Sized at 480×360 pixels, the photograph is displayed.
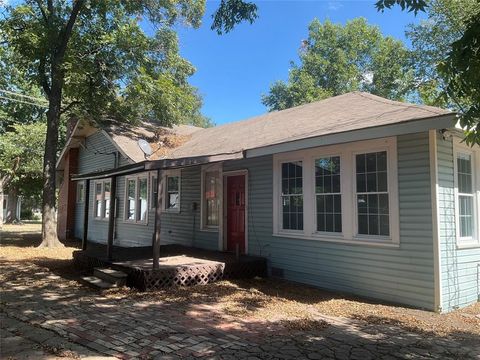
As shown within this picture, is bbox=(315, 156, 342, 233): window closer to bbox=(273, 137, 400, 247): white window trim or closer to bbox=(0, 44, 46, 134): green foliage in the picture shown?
bbox=(273, 137, 400, 247): white window trim

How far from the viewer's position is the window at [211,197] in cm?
1163

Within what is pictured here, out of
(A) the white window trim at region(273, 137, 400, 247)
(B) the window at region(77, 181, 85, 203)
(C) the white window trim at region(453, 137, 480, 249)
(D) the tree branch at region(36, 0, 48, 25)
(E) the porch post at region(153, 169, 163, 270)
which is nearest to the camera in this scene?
(C) the white window trim at region(453, 137, 480, 249)

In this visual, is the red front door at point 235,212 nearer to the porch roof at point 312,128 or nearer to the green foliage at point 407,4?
the porch roof at point 312,128

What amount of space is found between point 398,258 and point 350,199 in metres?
1.47

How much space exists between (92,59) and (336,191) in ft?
39.1

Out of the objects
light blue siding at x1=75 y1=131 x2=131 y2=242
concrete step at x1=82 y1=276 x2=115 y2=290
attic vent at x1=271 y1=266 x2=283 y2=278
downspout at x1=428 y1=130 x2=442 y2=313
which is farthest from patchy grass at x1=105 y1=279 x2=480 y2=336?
light blue siding at x1=75 y1=131 x2=131 y2=242

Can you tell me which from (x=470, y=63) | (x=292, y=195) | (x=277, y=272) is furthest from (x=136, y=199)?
(x=470, y=63)

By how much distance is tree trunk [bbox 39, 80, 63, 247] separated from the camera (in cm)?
1534

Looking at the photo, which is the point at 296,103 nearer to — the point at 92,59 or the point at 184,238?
the point at 92,59

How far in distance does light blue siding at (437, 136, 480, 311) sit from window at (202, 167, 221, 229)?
611 centimetres

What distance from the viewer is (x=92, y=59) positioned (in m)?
15.8

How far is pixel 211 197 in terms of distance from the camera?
1180 cm

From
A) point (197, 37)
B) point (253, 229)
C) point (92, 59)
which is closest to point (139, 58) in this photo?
point (92, 59)

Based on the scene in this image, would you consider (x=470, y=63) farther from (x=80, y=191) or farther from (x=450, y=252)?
(x=80, y=191)
